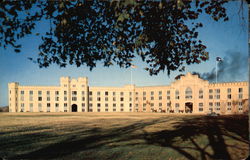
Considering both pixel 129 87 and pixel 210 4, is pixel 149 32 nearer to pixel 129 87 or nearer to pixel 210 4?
pixel 210 4

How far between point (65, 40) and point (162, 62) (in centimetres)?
439

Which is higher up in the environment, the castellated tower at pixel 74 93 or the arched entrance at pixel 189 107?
the castellated tower at pixel 74 93

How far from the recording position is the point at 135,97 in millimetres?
84625

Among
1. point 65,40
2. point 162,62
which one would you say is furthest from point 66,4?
point 162,62

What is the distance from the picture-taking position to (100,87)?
3364 inches

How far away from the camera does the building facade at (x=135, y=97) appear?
64562 millimetres

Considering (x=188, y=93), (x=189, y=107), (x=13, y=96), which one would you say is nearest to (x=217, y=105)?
(x=189, y=107)

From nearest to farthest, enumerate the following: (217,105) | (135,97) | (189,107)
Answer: (217,105) → (189,107) → (135,97)

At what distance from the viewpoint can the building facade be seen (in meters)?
64.6

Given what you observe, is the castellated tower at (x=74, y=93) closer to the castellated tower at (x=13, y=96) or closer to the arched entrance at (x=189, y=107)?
the castellated tower at (x=13, y=96)

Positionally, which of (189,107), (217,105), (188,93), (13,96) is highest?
(188,93)

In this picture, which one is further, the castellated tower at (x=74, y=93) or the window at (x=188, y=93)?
the castellated tower at (x=74, y=93)

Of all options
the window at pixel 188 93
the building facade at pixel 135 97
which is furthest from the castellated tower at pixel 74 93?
the window at pixel 188 93

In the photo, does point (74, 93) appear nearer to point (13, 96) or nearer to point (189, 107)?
point (13, 96)
